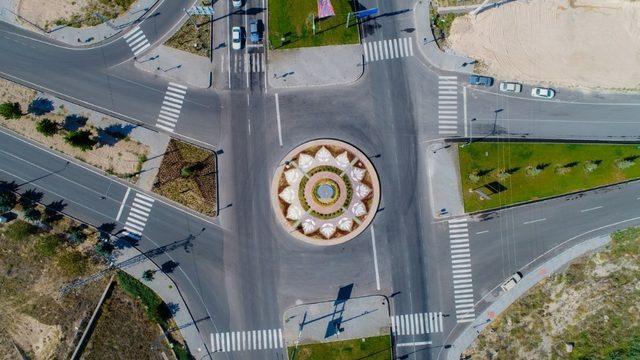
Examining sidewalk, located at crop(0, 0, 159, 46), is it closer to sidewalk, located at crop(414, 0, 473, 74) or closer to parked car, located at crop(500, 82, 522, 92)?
sidewalk, located at crop(414, 0, 473, 74)

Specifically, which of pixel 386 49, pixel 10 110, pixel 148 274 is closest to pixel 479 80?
pixel 386 49

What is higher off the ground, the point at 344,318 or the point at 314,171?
the point at 314,171

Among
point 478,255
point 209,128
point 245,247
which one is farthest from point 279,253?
point 478,255

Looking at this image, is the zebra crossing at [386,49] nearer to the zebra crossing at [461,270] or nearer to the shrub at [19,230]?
the zebra crossing at [461,270]

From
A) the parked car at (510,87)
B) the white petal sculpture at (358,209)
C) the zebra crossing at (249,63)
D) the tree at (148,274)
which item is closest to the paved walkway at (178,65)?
the zebra crossing at (249,63)

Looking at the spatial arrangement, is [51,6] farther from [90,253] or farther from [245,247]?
[245,247]

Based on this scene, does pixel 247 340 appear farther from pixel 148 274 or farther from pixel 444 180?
pixel 444 180

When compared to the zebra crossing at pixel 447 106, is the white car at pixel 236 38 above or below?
above
